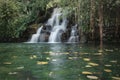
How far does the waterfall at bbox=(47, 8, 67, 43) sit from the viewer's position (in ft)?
83.5

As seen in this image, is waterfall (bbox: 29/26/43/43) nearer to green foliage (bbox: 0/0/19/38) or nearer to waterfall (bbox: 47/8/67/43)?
waterfall (bbox: 47/8/67/43)

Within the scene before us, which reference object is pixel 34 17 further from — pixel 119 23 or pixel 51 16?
pixel 119 23

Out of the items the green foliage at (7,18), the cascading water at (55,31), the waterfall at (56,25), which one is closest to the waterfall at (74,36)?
the cascading water at (55,31)

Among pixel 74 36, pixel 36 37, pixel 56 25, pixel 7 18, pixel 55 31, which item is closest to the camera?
pixel 74 36

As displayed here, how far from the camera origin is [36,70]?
760 cm

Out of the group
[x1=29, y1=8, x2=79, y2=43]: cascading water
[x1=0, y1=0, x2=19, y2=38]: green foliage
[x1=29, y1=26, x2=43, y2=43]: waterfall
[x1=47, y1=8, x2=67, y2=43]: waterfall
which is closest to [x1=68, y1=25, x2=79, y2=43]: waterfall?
[x1=29, y1=8, x2=79, y2=43]: cascading water

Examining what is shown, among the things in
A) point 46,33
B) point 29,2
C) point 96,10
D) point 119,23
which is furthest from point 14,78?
point 29,2

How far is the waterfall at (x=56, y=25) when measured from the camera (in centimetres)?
2545

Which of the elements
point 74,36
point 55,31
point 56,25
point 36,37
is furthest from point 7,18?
point 74,36

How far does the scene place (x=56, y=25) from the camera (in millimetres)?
27172

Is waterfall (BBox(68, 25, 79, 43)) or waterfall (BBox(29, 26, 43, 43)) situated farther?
waterfall (BBox(29, 26, 43, 43))

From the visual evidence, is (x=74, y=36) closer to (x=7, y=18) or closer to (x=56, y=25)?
(x=56, y=25)

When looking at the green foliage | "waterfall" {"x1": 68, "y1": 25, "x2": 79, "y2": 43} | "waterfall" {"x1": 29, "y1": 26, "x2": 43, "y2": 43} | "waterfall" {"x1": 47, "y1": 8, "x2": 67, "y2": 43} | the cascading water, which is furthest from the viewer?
the green foliage

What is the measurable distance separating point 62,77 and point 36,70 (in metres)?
1.19
